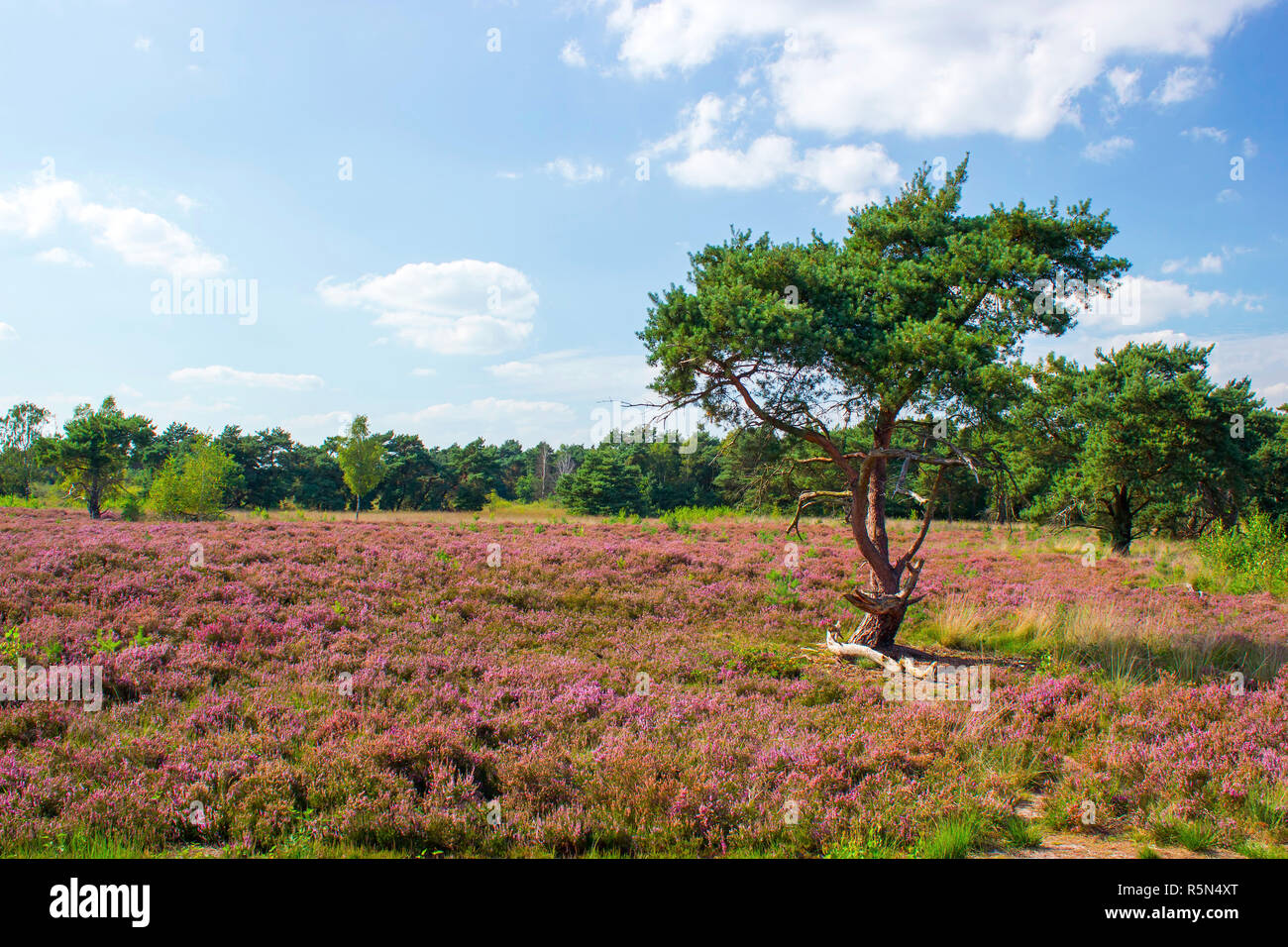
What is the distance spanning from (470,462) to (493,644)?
203ft

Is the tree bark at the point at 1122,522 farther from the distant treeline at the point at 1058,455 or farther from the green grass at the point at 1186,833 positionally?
the green grass at the point at 1186,833

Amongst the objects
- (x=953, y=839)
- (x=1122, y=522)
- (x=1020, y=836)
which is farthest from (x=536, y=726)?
(x=1122, y=522)

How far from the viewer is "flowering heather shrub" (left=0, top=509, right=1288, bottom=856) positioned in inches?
181

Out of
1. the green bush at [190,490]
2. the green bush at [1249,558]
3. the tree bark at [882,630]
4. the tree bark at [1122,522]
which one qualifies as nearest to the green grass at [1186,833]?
the tree bark at [882,630]

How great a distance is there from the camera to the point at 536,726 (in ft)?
20.7

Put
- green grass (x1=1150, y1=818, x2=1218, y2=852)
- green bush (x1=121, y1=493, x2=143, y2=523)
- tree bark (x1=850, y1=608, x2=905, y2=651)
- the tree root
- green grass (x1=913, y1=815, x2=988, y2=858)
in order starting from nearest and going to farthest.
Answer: green grass (x1=913, y1=815, x2=988, y2=858) < green grass (x1=1150, y1=818, x2=1218, y2=852) < the tree root < tree bark (x1=850, y1=608, x2=905, y2=651) < green bush (x1=121, y1=493, x2=143, y2=523)

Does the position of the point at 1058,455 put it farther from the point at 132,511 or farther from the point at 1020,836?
the point at 132,511

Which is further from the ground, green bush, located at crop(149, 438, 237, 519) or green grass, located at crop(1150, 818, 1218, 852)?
green bush, located at crop(149, 438, 237, 519)

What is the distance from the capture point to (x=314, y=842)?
4.21 metres

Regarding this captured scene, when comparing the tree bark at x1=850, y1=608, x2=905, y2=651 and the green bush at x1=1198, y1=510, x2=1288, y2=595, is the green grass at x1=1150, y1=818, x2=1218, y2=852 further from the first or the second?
the green bush at x1=1198, y1=510, x2=1288, y2=595

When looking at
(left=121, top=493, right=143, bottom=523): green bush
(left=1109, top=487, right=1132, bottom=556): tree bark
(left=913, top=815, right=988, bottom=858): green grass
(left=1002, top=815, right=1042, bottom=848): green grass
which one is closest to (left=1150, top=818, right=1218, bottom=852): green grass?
(left=1002, top=815, right=1042, bottom=848): green grass
